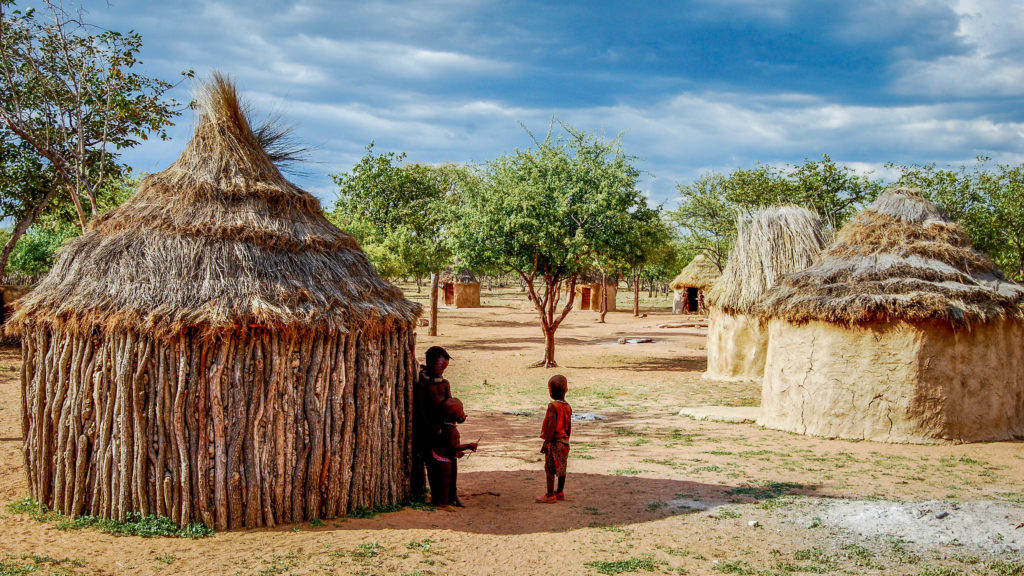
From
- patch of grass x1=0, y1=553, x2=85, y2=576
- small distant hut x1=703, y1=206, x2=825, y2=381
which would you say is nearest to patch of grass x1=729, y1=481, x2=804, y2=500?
patch of grass x1=0, y1=553, x2=85, y2=576

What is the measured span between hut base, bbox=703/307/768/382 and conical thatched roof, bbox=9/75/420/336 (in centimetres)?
1073

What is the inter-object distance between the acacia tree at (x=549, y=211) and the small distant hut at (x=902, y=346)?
710 cm

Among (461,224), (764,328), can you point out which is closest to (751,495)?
(764,328)

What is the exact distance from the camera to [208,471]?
5.67 m

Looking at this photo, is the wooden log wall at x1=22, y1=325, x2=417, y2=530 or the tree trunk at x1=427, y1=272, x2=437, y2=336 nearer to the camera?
the wooden log wall at x1=22, y1=325, x2=417, y2=530

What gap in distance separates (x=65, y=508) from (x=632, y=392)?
10872 millimetres

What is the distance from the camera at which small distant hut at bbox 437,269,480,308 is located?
4228cm

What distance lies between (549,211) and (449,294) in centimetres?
2643

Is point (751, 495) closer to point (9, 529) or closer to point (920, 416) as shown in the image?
point (920, 416)

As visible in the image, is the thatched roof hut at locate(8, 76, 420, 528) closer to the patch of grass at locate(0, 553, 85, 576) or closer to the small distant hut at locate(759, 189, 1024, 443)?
the patch of grass at locate(0, 553, 85, 576)

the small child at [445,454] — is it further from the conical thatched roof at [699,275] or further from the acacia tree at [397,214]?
the conical thatched roof at [699,275]

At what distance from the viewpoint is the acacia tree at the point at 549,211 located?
701 inches

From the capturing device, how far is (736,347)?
16125 mm

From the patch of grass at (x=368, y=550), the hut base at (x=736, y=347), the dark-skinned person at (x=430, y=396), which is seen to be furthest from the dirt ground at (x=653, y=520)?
the hut base at (x=736, y=347)
